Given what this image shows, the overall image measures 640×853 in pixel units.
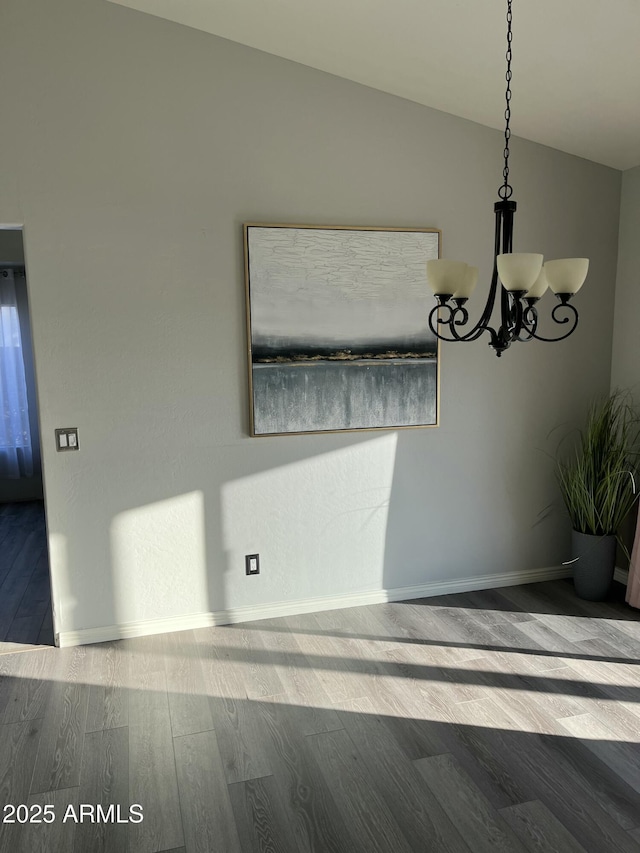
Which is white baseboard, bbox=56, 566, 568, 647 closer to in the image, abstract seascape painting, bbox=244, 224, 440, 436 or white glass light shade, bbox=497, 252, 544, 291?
abstract seascape painting, bbox=244, 224, 440, 436

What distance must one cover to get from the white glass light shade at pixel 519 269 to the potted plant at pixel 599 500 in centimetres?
206

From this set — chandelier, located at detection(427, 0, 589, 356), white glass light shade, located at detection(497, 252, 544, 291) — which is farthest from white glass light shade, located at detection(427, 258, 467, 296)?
white glass light shade, located at detection(497, 252, 544, 291)

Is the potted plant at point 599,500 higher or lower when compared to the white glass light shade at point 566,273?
lower

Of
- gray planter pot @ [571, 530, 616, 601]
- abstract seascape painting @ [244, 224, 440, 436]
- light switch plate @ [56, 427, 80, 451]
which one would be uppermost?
abstract seascape painting @ [244, 224, 440, 436]

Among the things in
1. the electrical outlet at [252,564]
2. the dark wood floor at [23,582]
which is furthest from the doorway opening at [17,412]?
the electrical outlet at [252,564]

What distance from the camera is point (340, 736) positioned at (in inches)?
96.3

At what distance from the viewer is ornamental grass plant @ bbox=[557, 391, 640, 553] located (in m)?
3.54

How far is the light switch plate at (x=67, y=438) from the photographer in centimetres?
308

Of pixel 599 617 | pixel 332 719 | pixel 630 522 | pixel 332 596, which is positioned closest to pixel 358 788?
pixel 332 719

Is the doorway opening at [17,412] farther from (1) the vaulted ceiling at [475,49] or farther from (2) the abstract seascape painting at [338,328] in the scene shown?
(1) the vaulted ceiling at [475,49]

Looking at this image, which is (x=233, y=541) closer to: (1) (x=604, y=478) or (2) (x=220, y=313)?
(2) (x=220, y=313)

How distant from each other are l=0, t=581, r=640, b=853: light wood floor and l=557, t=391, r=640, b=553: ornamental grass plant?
55 cm

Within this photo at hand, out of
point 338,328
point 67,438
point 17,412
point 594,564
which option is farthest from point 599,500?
point 17,412

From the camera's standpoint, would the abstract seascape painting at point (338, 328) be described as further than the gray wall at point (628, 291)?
No
